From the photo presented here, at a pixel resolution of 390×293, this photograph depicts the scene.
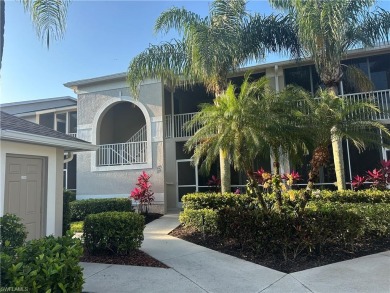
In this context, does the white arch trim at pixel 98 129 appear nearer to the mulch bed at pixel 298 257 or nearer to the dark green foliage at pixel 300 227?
the mulch bed at pixel 298 257

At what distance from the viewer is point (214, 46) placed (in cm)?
1092

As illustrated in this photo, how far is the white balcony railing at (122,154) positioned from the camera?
592 inches

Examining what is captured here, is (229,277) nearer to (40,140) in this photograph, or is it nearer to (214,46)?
(40,140)

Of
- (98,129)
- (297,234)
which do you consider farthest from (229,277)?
(98,129)

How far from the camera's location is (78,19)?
22.2 feet

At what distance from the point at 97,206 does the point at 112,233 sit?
19.9 ft

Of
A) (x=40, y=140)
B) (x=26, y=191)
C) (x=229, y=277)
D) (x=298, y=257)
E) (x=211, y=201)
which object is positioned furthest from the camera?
(x=211, y=201)

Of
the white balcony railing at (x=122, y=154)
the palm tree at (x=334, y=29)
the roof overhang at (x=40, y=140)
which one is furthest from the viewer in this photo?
the white balcony railing at (x=122, y=154)

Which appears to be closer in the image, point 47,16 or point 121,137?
point 47,16

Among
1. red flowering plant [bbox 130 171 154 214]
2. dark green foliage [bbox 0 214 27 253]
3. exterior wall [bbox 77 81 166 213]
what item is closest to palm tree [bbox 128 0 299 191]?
exterior wall [bbox 77 81 166 213]

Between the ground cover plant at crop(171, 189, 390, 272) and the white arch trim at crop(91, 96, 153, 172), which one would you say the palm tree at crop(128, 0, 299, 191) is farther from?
the ground cover plant at crop(171, 189, 390, 272)

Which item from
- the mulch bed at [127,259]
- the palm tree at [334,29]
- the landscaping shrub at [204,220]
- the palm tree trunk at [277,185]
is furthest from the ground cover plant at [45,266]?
the palm tree at [334,29]

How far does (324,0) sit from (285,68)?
469cm

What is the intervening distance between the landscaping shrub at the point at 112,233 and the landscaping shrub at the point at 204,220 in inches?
88.2
